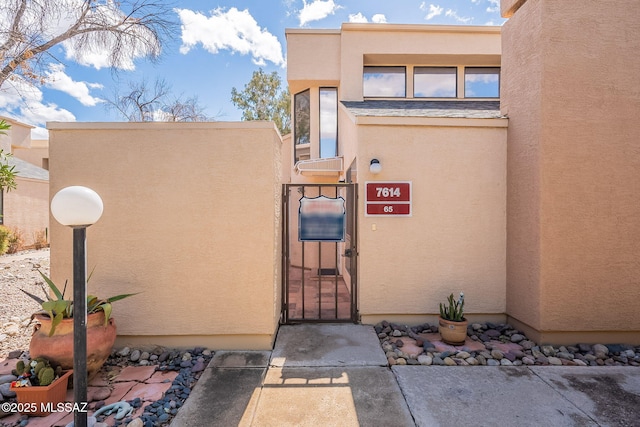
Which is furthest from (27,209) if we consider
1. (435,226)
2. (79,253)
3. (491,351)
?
(491,351)

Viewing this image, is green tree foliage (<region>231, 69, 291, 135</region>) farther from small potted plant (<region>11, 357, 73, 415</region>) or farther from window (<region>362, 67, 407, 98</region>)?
small potted plant (<region>11, 357, 73, 415</region>)

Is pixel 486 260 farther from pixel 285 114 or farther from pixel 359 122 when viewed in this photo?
pixel 285 114

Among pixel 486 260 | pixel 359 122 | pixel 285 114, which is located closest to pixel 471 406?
pixel 486 260

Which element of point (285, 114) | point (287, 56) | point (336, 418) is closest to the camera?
point (336, 418)

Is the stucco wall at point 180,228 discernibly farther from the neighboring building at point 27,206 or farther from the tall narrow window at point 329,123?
the neighboring building at point 27,206

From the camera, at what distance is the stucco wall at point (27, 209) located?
13.6 metres

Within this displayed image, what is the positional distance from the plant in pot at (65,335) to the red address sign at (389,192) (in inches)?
182

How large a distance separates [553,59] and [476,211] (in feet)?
9.28

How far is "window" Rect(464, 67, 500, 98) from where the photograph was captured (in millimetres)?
11102

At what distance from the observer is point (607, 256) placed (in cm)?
508

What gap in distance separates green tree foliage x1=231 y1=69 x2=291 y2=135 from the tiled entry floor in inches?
779

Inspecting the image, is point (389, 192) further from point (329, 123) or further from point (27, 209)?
point (27, 209)

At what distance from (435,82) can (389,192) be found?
296 inches

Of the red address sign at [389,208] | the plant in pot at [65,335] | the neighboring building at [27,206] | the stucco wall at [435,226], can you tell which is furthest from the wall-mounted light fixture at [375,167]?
the neighboring building at [27,206]
